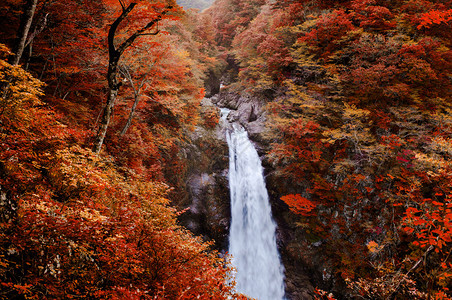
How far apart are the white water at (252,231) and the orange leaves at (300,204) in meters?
2.28

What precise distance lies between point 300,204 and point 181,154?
8.48 m

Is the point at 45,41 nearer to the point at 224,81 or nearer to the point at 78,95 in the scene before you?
the point at 78,95

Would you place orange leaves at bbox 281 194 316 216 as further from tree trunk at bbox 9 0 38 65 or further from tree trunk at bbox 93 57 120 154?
tree trunk at bbox 9 0 38 65

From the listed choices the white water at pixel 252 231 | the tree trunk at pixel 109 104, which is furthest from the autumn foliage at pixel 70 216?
the white water at pixel 252 231

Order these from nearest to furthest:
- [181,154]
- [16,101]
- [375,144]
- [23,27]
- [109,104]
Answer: [16,101]
[23,27]
[109,104]
[375,144]
[181,154]

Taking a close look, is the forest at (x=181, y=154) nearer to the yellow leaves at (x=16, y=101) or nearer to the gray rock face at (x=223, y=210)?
the yellow leaves at (x=16, y=101)

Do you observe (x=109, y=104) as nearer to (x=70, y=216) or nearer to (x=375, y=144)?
(x=70, y=216)

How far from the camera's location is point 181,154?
1194cm

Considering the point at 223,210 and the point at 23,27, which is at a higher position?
the point at 23,27

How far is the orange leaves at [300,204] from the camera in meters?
11.7

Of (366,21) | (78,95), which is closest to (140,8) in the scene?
(78,95)

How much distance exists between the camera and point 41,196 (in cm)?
308

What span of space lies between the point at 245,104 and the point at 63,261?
19.5 m

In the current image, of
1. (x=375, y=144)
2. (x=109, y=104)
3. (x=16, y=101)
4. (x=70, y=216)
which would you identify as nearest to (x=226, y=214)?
(x=375, y=144)
